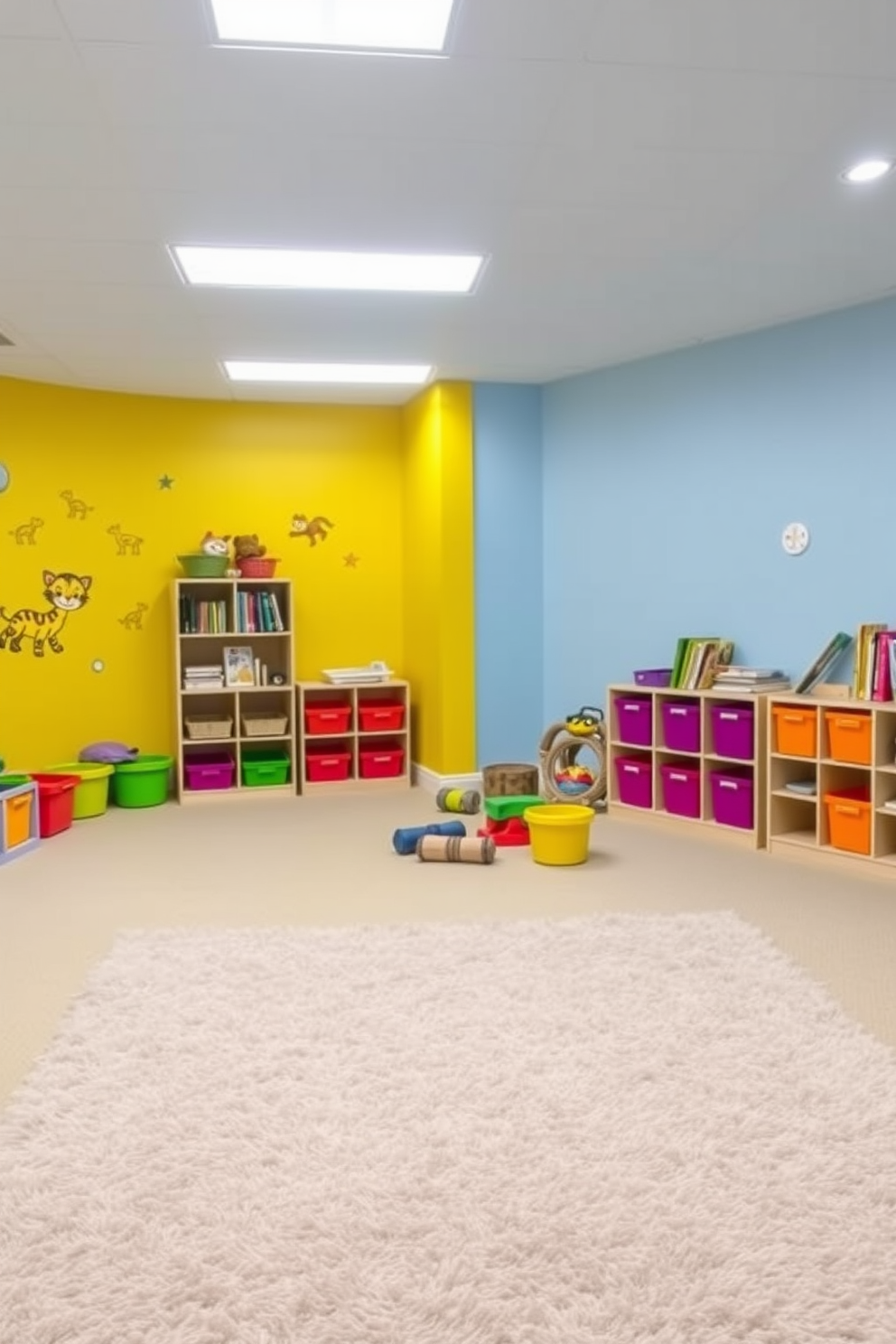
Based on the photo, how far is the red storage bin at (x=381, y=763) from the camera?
688 centimetres

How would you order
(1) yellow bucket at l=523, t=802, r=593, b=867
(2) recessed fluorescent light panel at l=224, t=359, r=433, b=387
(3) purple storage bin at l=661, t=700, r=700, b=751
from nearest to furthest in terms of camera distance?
(1) yellow bucket at l=523, t=802, r=593, b=867
(3) purple storage bin at l=661, t=700, r=700, b=751
(2) recessed fluorescent light panel at l=224, t=359, r=433, b=387

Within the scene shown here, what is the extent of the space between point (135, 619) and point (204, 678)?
26.1 inches

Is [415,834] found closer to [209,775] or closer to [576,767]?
[576,767]

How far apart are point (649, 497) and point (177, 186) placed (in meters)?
3.43

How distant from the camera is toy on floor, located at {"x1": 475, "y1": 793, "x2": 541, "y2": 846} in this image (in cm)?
515

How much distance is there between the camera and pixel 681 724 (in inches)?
218

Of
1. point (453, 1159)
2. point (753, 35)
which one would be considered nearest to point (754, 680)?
point (753, 35)

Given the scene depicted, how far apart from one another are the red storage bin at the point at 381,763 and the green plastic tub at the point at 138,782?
1264mm

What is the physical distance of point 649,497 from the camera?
6.16 metres

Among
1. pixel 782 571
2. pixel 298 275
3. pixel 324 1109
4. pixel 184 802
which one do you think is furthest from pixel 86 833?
pixel 782 571

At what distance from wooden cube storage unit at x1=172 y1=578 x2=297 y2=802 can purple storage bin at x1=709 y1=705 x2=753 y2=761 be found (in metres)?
2.77

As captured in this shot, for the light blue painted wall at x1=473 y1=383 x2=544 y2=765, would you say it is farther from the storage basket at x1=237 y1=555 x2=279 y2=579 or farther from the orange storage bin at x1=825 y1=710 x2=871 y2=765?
the orange storage bin at x1=825 y1=710 x2=871 y2=765

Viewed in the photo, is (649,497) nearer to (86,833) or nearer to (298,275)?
(298,275)

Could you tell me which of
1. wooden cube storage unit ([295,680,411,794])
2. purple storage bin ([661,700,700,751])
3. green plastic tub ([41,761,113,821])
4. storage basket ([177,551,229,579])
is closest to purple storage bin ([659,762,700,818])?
purple storage bin ([661,700,700,751])
